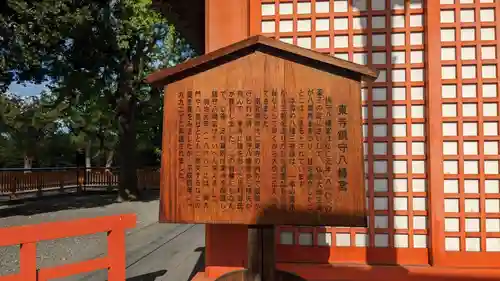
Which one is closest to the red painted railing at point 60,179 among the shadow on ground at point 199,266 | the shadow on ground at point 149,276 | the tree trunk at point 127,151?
the tree trunk at point 127,151

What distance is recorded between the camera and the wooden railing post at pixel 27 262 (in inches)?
140

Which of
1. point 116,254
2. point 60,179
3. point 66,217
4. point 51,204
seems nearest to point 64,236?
point 116,254

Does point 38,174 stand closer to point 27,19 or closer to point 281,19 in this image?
point 27,19

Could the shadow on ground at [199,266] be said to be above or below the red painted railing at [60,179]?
below

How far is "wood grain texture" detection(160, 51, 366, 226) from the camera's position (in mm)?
3090

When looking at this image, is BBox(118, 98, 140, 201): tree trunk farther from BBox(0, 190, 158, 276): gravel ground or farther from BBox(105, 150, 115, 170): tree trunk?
BBox(105, 150, 115, 170): tree trunk

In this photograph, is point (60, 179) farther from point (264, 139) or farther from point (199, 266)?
point (264, 139)

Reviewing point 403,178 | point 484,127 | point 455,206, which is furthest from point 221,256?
point 484,127

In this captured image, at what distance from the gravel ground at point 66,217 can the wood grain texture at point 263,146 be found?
5015 mm

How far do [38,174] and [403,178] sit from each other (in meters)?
17.3

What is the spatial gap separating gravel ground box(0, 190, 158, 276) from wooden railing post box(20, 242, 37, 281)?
136 inches

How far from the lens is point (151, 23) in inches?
607

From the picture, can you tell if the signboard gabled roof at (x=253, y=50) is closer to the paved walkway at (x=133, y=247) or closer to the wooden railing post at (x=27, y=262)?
the wooden railing post at (x=27, y=262)

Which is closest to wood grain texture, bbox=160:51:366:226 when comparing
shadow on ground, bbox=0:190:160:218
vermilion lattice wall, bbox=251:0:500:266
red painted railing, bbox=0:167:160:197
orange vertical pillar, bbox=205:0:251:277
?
orange vertical pillar, bbox=205:0:251:277
